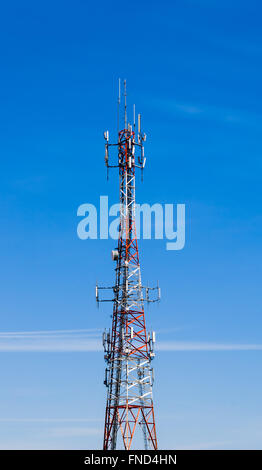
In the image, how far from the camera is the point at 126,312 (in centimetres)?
9106

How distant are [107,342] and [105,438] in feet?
38.2

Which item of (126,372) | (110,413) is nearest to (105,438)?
(110,413)

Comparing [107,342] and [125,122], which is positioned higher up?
[125,122]
